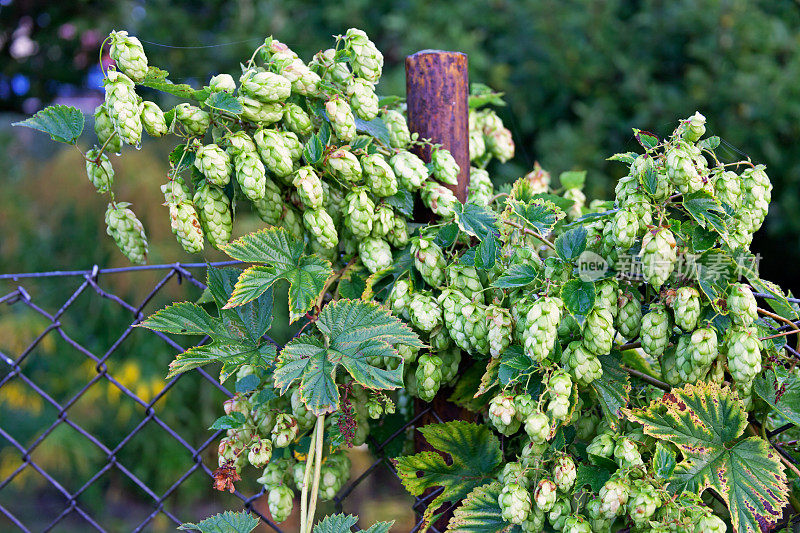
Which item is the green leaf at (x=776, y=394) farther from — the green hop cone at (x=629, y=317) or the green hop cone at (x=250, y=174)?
the green hop cone at (x=250, y=174)

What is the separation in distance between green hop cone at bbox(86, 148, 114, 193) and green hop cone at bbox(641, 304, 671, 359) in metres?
0.61

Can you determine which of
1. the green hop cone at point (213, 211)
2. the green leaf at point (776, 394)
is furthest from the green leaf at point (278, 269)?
the green leaf at point (776, 394)

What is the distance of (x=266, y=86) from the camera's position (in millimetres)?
729

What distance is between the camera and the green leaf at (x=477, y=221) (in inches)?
29.6

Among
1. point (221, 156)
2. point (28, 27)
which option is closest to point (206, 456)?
point (221, 156)

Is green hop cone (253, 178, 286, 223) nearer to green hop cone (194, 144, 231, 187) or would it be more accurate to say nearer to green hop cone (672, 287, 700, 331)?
green hop cone (194, 144, 231, 187)

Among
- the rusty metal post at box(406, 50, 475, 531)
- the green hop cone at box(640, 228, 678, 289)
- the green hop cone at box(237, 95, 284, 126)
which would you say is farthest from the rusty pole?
the green hop cone at box(640, 228, 678, 289)

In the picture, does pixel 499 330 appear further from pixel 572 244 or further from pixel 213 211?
pixel 213 211

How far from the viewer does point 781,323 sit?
825 millimetres

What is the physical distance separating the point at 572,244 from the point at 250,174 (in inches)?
13.9

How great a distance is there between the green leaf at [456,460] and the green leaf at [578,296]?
8.4 inches

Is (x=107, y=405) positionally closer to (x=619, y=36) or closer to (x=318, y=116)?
(x=318, y=116)

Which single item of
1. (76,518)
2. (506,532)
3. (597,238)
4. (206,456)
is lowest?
(76,518)

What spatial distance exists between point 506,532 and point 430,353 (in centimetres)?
21
